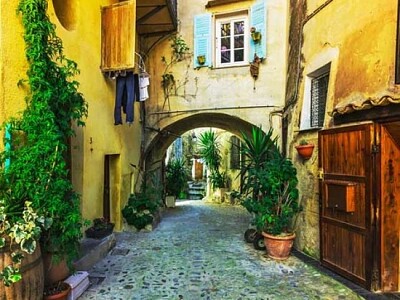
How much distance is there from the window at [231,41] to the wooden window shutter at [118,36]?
2838mm

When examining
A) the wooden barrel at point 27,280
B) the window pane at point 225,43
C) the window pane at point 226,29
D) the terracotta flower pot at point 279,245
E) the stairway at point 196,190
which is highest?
the window pane at point 226,29

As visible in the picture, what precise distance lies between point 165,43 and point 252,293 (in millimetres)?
6602

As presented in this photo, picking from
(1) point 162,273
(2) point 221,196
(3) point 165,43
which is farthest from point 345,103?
(2) point 221,196

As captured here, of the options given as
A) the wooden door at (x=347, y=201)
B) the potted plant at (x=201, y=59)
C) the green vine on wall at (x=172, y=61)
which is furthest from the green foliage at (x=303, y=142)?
the green vine on wall at (x=172, y=61)

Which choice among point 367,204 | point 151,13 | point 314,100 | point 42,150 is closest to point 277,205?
point 367,204

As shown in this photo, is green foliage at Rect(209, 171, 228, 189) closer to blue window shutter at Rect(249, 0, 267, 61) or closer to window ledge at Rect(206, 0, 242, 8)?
blue window shutter at Rect(249, 0, 267, 61)

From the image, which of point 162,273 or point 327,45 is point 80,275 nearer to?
point 162,273

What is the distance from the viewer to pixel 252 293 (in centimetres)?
362

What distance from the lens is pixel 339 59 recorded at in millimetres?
4414

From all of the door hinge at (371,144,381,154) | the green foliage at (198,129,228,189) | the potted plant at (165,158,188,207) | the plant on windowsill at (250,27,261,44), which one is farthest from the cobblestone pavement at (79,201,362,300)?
the green foliage at (198,129,228,189)

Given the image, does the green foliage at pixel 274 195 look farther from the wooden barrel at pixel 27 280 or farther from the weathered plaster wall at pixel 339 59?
the wooden barrel at pixel 27 280

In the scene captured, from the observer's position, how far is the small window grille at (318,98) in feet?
16.8

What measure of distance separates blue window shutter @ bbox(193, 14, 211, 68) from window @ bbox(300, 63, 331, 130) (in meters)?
3.01

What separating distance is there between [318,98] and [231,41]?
10.8 feet
